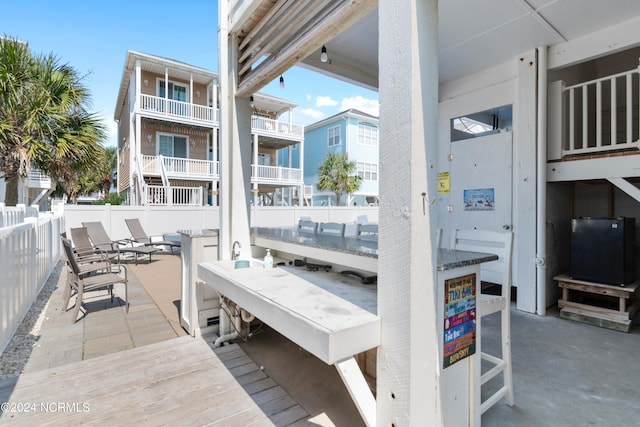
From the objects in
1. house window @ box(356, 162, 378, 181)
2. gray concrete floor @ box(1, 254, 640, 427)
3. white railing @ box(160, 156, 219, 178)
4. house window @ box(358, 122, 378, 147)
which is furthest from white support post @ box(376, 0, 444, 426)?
house window @ box(358, 122, 378, 147)

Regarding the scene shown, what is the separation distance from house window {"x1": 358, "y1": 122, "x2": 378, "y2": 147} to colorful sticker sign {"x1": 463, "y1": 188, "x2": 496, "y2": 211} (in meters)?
15.0

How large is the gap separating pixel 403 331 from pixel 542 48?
4306 millimetres

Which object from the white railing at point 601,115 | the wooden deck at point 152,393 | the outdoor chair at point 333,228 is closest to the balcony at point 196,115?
the outdoor chair at point 333,228

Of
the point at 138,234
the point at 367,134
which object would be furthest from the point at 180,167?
the point at 367,134

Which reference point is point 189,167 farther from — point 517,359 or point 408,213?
point 408,213

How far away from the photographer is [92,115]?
Result: 23.5ft

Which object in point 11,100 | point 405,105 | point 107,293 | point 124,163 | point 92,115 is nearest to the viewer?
point 405,105

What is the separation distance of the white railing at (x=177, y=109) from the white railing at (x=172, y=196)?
337 cm

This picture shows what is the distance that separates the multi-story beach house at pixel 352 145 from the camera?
18781 mm

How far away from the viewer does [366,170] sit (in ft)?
64.4

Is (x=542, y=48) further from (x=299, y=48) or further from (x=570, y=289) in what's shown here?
(x=299, y=48)

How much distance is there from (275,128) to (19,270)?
484 inches

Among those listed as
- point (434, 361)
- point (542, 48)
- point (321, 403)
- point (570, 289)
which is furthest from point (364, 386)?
point (542, 48)

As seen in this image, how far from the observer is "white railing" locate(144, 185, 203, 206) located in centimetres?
1011
